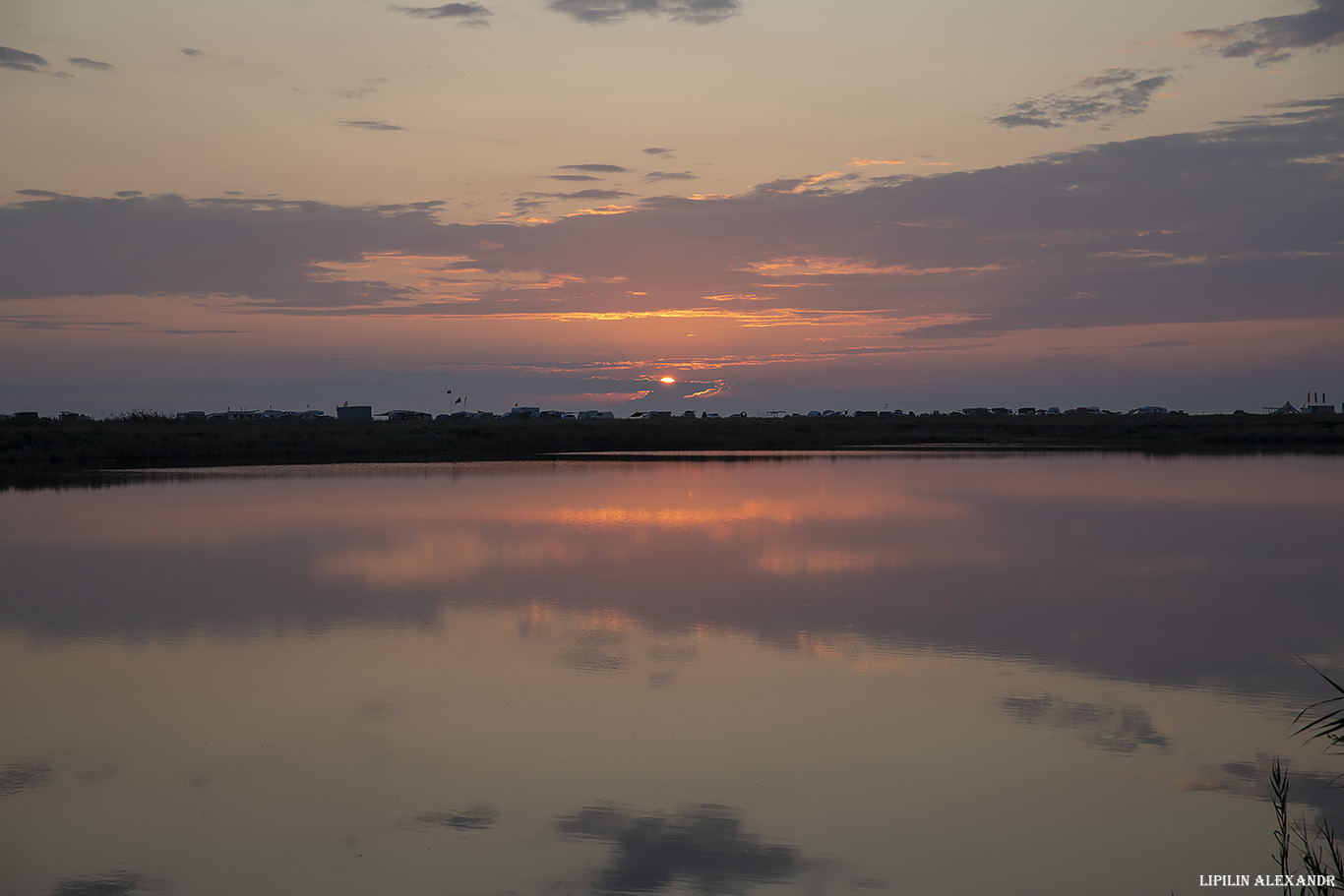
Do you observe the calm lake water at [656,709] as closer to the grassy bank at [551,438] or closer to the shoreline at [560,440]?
the shoreline at [560,440]

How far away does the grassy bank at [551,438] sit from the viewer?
48031mm

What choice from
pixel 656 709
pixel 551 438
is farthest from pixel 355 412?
pixel 656 709

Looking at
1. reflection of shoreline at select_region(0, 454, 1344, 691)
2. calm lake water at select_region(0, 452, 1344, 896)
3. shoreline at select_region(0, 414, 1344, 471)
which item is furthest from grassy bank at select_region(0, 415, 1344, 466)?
calm lake water at select_region(0, 452, 1344, 896)

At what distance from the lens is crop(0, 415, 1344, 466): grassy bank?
48031mm

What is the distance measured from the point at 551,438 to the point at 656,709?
55758 mm

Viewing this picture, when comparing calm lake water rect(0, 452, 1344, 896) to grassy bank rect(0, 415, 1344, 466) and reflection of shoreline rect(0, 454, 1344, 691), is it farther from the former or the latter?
grassy bank rect(0, 415, 1344, 466)

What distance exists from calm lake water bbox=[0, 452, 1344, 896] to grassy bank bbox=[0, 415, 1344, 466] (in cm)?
2946

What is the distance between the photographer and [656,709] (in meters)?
9.58

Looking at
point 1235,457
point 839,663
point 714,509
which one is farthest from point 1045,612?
point 1235,457

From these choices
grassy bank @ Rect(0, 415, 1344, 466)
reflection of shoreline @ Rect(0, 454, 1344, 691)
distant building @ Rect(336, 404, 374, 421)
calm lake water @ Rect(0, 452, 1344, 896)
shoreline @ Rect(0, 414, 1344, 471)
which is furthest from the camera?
distant building @ Rect(336, 404, 374, 421)

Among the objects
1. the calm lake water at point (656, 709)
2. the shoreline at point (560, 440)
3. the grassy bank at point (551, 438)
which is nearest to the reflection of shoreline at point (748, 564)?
the calm lake water at point (656, 709)

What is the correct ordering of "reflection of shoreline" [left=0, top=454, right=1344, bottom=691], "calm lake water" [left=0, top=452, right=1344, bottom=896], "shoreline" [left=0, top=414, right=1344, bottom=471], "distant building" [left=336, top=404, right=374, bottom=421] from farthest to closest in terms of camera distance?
"distant building" [left=336, top=404, right=374, bottom=421] → "shoreline" [left=0, top=414, right=1344, bottom=471] → "reflection of shoreline" [left=0, top=454, right=1344, bottom=691] → "calm lake water" [left=0, top=452, right=1344, bottom=896]

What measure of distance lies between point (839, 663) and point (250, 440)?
155 feet

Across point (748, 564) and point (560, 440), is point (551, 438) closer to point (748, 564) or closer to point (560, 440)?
point (560, 440)
